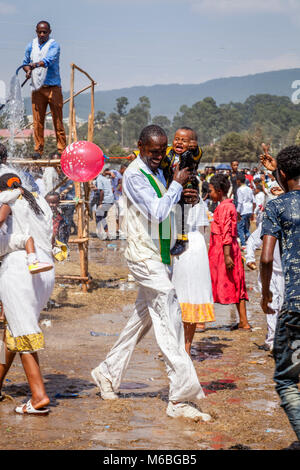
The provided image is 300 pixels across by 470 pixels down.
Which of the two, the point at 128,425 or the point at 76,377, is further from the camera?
the point at 76,377

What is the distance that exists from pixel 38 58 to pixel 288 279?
22.4ft

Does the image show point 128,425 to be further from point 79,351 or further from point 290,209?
point 79,351

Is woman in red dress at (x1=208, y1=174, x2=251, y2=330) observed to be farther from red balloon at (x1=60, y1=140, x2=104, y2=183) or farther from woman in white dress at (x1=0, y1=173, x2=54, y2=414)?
woman in white dress at (x1=0, y1=173, x2=54, y2=414)

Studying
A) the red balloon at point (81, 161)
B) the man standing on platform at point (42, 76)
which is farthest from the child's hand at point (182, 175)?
the man standing on platform at point (42, 76)

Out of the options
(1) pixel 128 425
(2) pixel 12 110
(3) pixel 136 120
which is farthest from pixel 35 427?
(3) pixel 136 120

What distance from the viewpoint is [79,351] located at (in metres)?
7.10

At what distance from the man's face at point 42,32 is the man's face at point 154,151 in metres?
5.34

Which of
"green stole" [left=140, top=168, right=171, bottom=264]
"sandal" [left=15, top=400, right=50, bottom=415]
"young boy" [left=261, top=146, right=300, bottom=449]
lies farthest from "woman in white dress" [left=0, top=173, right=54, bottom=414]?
"young boy" [left=261, top=146, right=300, bottom=449]

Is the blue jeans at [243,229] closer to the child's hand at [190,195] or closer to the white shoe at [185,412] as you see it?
the child's hand at [190,195]

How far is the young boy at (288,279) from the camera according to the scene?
386 centimetres

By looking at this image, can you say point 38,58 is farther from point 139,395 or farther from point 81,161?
point 139,395

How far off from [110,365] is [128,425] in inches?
27.0

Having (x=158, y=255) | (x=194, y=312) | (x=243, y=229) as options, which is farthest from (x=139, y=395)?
(x=243, y=229)

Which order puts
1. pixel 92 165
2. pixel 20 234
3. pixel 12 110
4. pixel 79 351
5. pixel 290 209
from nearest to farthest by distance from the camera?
pixel 290 209
pixel 20 234
pixel 79 351
pixel 92 165
pixel 12 110
